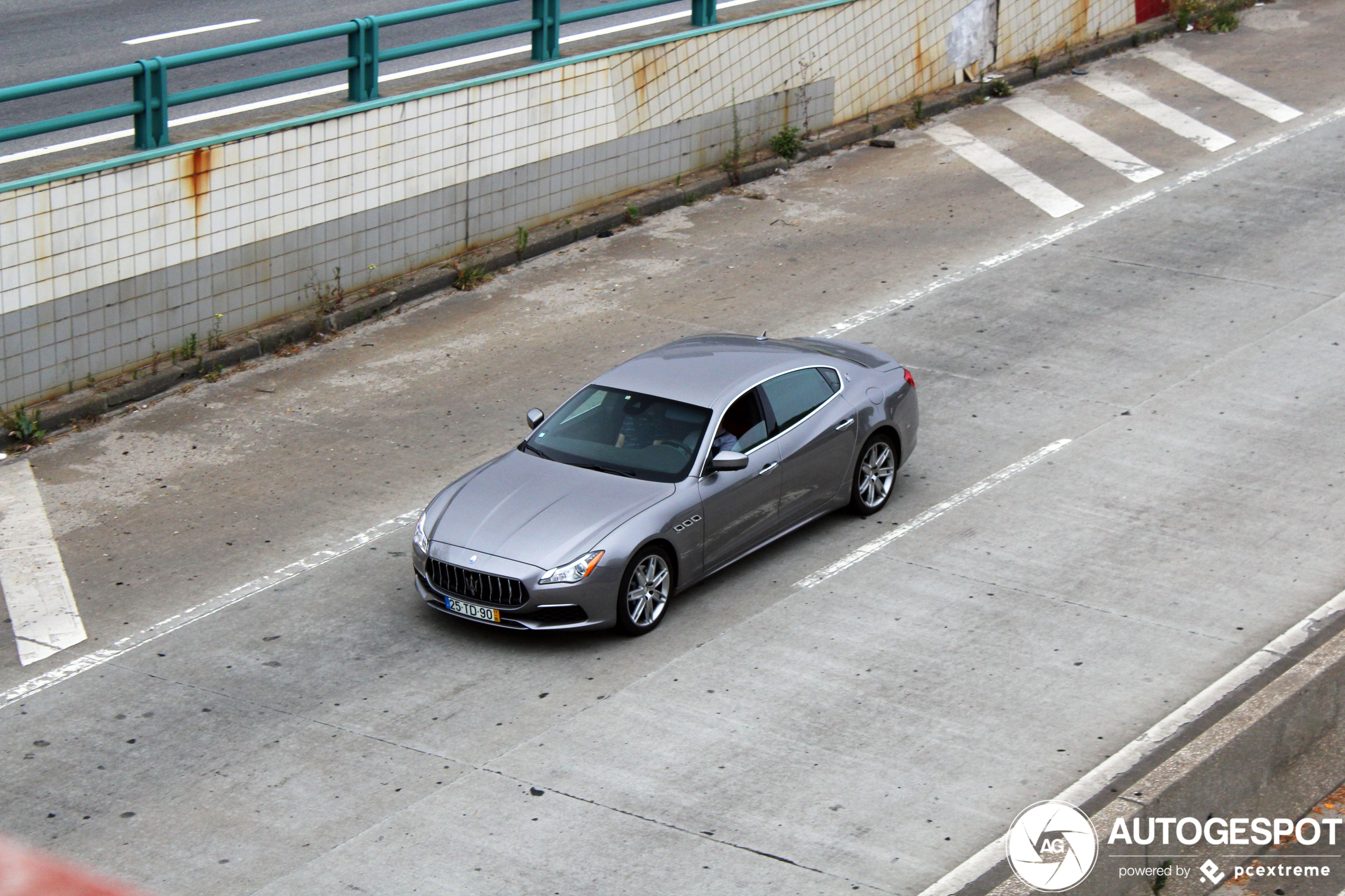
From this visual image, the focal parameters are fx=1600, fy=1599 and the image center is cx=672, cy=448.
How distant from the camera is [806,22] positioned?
1883 cm

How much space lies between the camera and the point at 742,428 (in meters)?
10.2

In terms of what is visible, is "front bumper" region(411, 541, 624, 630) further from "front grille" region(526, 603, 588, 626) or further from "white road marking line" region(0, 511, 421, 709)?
"white road marking line" region(0, 511, 421, 709)

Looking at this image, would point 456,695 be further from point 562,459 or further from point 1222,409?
point 1222,409

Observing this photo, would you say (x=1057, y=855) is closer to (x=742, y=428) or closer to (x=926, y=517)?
(x=742, y=428)

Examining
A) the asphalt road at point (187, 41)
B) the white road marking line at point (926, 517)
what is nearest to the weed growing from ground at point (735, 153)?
the asphalt road at point (187, 41)

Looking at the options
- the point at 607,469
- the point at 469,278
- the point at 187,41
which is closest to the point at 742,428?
the point at 607,469

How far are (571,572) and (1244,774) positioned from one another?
12.4 ft

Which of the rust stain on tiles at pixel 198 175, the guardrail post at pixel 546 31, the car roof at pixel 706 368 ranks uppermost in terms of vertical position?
the guardrail post at pixel 546 31

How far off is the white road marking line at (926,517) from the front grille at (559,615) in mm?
1611

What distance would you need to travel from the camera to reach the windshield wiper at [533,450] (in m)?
10.2

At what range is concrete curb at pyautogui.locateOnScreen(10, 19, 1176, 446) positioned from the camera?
43.2 ft

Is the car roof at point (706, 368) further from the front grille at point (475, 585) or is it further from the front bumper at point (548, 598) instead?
the front grille at point (475, 585)

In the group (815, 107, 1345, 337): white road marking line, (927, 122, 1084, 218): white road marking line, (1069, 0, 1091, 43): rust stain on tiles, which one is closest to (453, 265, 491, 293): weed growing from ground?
(815, 107, 1345, 337): white road marking line

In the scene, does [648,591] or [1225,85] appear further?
[1225,85]
